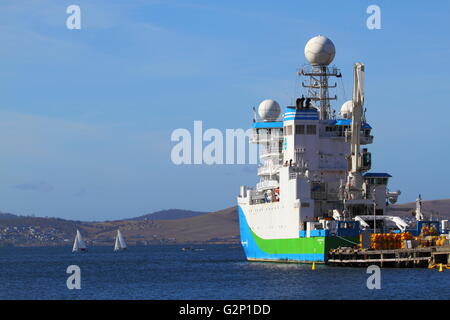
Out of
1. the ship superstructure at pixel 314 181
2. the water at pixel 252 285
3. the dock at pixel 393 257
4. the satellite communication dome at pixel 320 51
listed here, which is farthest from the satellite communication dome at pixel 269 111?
the dock at pixel 393 257

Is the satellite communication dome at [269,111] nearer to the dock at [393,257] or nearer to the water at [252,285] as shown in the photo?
the water at [252,285]

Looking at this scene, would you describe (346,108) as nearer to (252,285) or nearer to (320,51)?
(320,51)

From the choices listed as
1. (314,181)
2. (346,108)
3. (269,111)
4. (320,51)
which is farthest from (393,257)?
(269,111)

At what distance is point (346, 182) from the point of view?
8225 cm

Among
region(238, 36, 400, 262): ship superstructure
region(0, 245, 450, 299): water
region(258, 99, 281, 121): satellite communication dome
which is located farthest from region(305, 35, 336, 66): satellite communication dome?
region(0, 245, 450, 299): water

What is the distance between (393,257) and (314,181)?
11720mm

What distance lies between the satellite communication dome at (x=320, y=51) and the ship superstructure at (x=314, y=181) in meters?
0.09

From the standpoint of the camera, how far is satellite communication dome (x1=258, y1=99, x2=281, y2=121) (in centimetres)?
9544

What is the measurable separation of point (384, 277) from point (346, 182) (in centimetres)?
1778

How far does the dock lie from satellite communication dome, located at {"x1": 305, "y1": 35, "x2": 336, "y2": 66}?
21907mm
